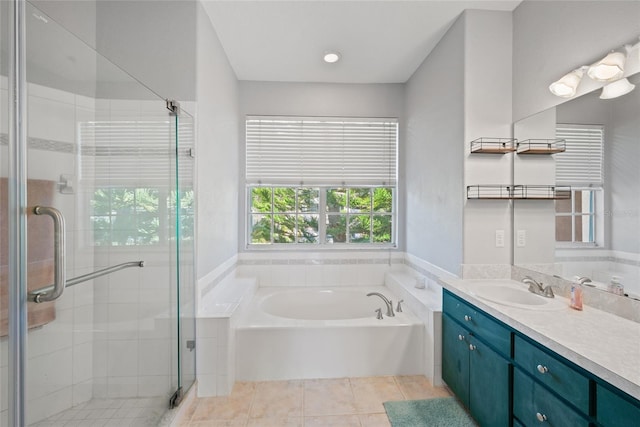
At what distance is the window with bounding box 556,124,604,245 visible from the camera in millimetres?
1528

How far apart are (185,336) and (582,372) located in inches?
81.4

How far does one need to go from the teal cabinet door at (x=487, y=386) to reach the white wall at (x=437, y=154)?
63 cm

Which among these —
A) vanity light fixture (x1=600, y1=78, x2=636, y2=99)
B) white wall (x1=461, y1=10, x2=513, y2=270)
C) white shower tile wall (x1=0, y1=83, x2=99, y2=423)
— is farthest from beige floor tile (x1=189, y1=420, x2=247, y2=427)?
vanity light fixture (x1=600, y1=78, x2=636, y2=99)

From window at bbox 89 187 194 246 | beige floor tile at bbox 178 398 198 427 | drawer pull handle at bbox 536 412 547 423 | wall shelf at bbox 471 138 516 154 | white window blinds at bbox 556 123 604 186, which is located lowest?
beige floor tile at bbox 178 398 198 427

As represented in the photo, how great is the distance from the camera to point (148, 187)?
168cm

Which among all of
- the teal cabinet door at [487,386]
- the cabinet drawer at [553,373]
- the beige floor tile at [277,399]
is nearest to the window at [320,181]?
the beige floor tile at [277,399]

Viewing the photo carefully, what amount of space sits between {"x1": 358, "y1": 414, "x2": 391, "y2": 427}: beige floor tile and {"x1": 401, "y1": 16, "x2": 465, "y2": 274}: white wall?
1.09 m

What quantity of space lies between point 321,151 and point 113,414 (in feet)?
8.79

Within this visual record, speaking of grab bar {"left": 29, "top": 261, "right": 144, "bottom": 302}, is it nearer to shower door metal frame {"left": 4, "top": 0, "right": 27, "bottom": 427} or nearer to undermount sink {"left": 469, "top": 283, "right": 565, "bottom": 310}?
shower door metal frame {"left": 4, "top": 0, "right": 27, "bottom": 427}

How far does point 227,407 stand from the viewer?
6.18 feet

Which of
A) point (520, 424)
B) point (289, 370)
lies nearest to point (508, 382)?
point (520, 424)

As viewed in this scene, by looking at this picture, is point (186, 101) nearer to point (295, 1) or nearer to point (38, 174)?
point (295, 1)

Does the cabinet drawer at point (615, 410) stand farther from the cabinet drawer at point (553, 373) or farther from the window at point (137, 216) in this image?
the window at point (137, 216)

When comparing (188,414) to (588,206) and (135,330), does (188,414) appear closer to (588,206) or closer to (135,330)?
(135,330)
